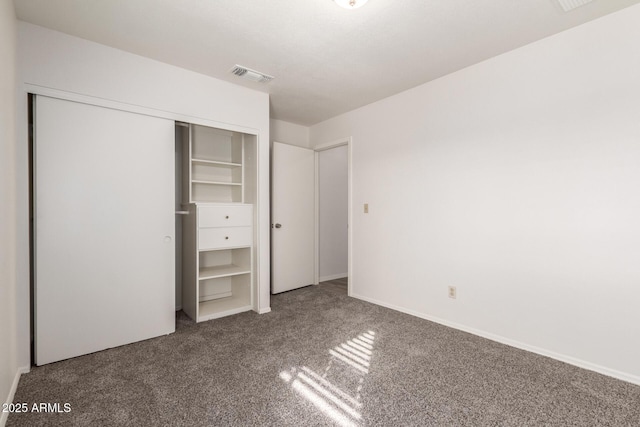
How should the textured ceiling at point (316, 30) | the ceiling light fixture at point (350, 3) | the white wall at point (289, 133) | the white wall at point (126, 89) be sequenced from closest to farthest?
the ceiling light fixture at point (350, 3) → the textured ceiling at point (316, 30) → the white wall at point (126, 89) → the white wall at point (289, 133)

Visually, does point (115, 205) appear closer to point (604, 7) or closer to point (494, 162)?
point (494, 162)

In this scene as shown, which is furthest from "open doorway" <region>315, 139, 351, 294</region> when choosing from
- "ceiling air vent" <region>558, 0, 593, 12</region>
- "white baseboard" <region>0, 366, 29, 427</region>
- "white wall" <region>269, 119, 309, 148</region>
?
"white baseboard" <region>0, 366, 29, 427</region>

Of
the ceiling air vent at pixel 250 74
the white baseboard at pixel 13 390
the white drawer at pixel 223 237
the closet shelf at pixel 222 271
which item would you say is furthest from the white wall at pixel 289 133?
the white baseboard at pixel 13 390

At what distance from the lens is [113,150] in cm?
241

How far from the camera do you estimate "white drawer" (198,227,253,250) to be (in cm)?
302

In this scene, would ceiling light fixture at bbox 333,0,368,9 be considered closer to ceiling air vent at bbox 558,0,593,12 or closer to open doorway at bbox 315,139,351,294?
ceiling air vent at bbox 558,0,593,12

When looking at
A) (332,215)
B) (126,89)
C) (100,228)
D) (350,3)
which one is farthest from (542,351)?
(126,89)

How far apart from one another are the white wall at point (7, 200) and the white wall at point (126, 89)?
0.12 metres

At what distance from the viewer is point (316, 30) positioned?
2.18 m

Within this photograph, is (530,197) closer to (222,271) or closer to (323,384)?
(323,384)

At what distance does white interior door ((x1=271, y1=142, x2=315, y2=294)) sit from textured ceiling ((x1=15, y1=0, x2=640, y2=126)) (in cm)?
138

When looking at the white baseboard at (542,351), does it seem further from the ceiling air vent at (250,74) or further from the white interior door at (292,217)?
the ceiling air vent at (250,74)

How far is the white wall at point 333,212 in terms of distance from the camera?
4691 mm

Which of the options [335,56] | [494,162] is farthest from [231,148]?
[494,162]
